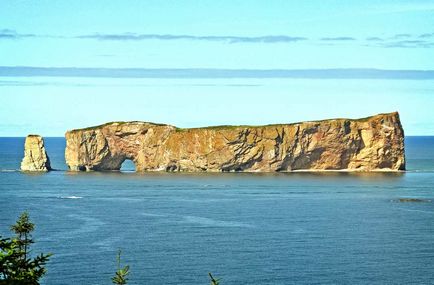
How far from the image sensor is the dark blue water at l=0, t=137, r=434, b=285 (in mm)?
85250

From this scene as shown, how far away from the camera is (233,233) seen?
114 metres

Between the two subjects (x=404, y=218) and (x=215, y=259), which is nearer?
(x=215, y=259)

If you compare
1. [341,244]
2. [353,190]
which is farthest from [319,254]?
[353,190]

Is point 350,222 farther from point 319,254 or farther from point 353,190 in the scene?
point 353,190

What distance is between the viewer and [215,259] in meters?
91.8

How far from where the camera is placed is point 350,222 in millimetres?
127688

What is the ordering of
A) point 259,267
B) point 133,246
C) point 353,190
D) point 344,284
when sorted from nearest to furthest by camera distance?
point 344,284 → point 259,267 → point 133,246 → point 353,190

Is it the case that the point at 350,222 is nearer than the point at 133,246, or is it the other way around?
the point at 133,246

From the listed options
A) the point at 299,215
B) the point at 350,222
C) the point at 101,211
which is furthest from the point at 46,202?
the point at 350,222

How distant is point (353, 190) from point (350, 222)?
56910 millimetres

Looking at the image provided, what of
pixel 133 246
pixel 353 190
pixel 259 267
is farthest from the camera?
pixel 353 190

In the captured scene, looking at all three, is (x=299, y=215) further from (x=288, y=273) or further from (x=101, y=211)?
(x=288, y=273)

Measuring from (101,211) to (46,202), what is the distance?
19.5 m

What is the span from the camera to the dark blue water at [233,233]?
85.2 meters
